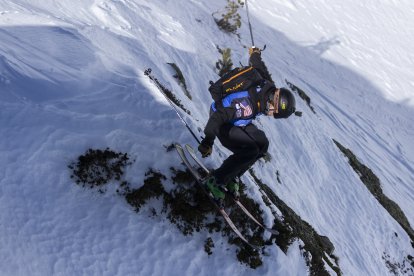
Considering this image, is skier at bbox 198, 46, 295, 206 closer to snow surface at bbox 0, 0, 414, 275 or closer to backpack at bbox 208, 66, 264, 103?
backpack at bbox 208, 66, 264, 103

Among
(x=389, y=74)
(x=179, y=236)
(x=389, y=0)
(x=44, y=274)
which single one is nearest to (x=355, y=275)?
(x=179, y=236)

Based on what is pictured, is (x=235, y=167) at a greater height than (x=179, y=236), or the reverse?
(x=235, y=167)

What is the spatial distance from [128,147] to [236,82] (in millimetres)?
2819

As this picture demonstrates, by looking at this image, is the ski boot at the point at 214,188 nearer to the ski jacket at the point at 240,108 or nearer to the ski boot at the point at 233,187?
the ski boot at the point at 233,187

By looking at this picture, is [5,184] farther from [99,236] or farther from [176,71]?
[176,71]

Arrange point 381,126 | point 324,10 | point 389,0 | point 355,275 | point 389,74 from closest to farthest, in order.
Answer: point 355,275, point 381,126, point 389,74, point 324,10, point 389,0

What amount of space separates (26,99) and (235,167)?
15.2 ft

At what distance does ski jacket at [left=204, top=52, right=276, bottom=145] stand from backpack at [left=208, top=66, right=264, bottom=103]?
0.27 feet

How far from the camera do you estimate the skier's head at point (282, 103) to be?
7617 millimetres

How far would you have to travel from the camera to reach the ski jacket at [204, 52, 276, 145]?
26.1 ft

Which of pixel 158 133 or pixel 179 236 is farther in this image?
pixel 158 133

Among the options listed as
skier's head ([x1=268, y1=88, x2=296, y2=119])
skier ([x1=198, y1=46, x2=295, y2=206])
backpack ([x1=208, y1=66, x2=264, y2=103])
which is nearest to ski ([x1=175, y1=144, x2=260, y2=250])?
skier ([x1=198, y1=46, x2=295, y2=206])

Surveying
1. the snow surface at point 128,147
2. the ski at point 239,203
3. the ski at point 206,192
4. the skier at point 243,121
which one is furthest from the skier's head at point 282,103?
the snow surface at point 128,147

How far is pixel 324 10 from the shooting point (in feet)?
150
